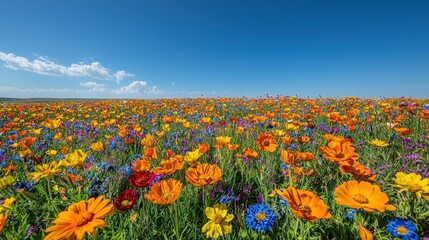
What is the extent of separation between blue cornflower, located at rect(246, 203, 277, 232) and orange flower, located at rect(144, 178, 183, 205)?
50 cm

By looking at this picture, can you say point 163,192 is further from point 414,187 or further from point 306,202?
point 414,187

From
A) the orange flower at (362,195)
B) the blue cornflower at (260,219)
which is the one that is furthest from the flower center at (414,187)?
the blue cornflower at (260,219)

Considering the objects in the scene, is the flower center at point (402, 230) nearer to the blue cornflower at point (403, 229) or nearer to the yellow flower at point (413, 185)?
the blue cornflower at point (403, 229)

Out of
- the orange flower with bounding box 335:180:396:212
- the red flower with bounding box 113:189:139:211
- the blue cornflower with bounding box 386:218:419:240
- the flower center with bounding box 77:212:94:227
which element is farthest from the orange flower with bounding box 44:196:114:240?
the blue cornflower with bounding box 386:218:419:240

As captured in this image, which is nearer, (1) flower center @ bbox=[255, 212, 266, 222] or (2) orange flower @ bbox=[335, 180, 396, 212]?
(2) orange flower @ bbox=[335, 180, 396, 212]

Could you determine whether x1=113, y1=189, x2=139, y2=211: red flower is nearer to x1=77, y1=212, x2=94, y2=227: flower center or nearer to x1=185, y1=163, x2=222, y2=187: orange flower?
x1=77, y1=212, x2=94, y2=227: flower center

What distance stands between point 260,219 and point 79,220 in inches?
39.5

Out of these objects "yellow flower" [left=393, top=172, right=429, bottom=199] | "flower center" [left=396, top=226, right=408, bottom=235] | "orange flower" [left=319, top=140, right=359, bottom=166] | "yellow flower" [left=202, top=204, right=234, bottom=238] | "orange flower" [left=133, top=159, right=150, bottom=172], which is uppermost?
"orange flower" [left=319, top=140, right=359, bottom=166]

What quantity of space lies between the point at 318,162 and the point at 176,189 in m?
1.87

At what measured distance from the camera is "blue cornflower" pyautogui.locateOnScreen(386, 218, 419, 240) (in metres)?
1.17

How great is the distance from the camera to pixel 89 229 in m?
0.93

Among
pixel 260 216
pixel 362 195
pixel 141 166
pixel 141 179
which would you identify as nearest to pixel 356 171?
pixel 362 195

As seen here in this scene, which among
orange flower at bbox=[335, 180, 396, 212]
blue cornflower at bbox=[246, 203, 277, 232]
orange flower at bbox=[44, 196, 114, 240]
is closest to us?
orange flower at bbox=[44, 196, 114, 240]

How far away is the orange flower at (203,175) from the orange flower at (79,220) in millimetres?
506
